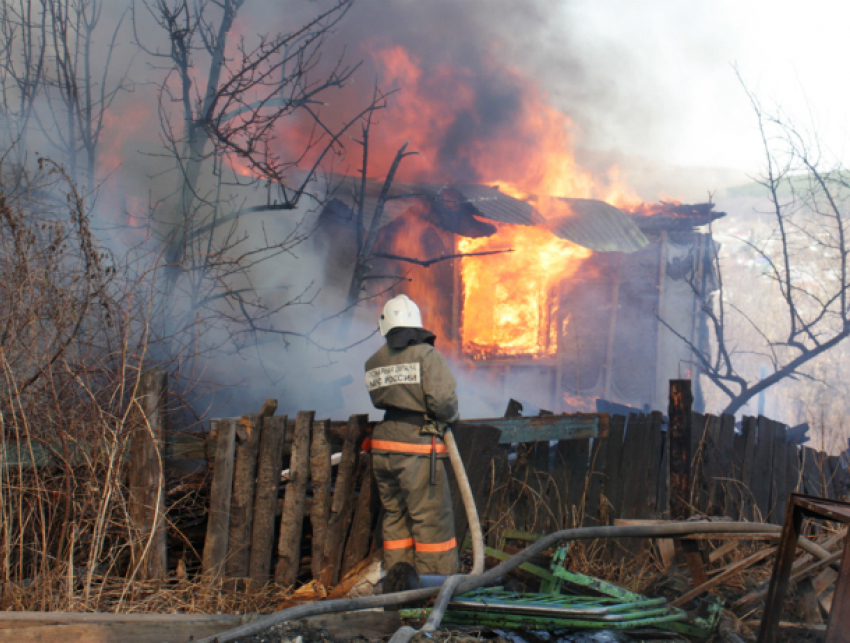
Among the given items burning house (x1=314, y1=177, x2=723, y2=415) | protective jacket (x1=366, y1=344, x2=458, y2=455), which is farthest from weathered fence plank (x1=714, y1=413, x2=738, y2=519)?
burning house (x1=314, y1=177, x2=723, y2=415)

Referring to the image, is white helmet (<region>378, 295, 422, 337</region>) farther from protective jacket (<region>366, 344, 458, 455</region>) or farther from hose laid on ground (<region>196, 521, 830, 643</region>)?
hose laid on ground (<region>196, 521, 830, 643</region>)

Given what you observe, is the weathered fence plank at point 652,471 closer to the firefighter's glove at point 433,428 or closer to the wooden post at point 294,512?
the firefighter's glove at point 433,428

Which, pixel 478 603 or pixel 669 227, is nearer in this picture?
pixel 478 603

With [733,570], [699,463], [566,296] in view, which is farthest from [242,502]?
[566,296]

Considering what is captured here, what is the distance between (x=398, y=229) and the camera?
440 inches

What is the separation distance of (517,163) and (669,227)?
4136 mm

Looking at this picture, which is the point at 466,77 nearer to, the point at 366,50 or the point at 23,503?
the point at 366,50

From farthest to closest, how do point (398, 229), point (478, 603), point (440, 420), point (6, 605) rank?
point (398, 229), point (440, 420), point (6, 605), point (478, 603)

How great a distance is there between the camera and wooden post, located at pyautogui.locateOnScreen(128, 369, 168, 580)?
3.55 meters

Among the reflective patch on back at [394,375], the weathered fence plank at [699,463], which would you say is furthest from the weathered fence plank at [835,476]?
the reflective patch on back at [394,375]

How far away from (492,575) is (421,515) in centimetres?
137

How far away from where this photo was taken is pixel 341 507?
13.8 feet

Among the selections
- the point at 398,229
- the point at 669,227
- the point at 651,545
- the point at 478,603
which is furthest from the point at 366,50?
the point at 478,603

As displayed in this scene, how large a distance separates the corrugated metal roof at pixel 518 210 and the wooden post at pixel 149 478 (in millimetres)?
6895
